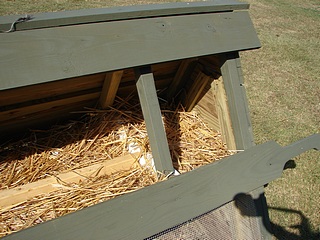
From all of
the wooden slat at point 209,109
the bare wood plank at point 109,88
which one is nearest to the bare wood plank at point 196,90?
the wooden slat at point 209,109

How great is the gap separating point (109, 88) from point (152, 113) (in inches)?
26.3

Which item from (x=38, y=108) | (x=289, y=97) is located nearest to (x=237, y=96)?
(x=38, y=108)

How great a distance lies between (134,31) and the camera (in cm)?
161

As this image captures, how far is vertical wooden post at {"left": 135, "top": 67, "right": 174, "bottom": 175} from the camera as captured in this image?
1.65m

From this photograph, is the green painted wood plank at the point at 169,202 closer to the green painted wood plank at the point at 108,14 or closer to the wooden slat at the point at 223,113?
the wooden slat at the point at 223,113

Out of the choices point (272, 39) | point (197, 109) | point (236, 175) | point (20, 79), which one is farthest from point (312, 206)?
point (272, 39)

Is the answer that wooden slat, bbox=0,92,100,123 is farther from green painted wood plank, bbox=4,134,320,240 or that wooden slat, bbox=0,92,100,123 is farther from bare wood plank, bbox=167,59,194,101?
green painted wood plank, bbox=4,134,320,240

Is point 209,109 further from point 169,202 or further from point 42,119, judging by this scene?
point 169,202

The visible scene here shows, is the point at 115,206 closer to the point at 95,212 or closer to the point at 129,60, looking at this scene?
the point at 95,212

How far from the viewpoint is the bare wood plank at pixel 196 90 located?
2396 mm

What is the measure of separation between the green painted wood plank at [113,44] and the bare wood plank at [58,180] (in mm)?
860

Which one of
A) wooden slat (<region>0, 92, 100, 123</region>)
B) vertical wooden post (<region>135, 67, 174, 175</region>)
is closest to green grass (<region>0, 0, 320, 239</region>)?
vertical wooden post (<region>135, 67, 174, 175</region>)

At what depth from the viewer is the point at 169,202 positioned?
3.92 feet

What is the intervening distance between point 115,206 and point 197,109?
1.70 m
